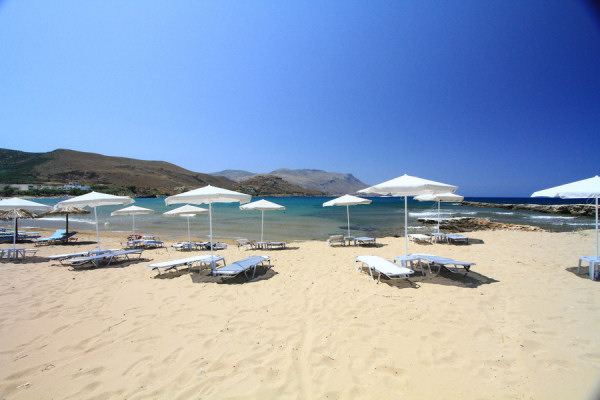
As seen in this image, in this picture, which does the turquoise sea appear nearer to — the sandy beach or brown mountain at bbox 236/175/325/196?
the sandy beach

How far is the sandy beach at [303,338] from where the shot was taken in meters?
2.58

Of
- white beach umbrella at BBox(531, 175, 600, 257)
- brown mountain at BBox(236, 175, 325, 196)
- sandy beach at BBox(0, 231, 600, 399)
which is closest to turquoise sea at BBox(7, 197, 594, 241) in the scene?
sandy beach at BBox(0, 231, 600, 399)

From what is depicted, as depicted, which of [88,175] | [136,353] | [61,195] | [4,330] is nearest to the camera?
[136,353]

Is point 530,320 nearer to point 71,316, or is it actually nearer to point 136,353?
point 136,353

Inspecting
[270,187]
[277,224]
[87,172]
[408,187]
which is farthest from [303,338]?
[270,187]

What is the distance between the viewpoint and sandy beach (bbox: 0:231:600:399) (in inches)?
102

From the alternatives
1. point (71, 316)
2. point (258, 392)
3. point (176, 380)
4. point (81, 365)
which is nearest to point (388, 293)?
point (258, 392)

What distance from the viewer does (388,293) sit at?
514 centimetres

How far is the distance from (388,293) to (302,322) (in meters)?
2.18

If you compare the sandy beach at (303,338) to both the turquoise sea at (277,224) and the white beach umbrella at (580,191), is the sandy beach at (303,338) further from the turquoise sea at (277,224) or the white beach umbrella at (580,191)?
the turquoise sea at (277,224)

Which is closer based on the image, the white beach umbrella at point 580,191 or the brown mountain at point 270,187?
the white beach umbrella at point 580,191

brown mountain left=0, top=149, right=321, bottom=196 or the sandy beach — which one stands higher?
brown mountain left=0, top=149, right=321, bottom=196

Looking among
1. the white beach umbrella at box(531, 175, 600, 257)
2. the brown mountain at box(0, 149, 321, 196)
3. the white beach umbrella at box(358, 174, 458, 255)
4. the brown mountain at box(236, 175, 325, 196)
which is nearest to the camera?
the white beach umbrella at box(531, 175, 600, 257)

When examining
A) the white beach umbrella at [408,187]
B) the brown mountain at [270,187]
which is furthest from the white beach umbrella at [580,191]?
the brown mountain at [270,187]
